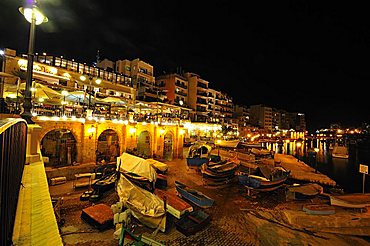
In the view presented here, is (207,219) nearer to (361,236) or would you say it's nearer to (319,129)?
(361,236)

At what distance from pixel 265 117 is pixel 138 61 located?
83.8 meters

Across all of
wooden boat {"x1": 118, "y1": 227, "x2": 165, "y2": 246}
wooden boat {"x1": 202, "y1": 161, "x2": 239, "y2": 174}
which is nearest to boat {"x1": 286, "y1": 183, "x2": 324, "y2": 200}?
wooden boat {"x1": 202, "y1": 161, "x2": 239, "y2": 174}

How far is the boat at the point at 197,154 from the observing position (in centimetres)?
2612

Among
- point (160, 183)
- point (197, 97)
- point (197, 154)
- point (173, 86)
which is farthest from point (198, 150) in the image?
point (197, 97)

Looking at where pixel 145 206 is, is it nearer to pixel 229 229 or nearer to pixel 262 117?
pixel 229 229

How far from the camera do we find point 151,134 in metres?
30.8

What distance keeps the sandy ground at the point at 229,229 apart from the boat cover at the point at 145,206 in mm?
576

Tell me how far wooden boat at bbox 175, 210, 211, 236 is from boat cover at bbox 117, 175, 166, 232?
1151mm

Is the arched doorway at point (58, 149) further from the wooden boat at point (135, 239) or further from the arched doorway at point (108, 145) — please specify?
the wooden boat at point (135, 239)

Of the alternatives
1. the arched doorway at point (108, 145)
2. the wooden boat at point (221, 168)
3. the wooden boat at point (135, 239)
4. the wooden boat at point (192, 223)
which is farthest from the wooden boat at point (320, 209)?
the arched doorway at point (108, 145)

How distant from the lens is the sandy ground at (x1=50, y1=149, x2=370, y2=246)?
11.5m

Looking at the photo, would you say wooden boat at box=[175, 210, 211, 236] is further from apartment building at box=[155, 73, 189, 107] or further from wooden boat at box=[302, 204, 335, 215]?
apartment building at box=[155, 73, 189, 107]

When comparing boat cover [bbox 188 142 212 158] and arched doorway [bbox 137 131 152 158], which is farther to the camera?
boat cover [bbox 188 142 212 158]

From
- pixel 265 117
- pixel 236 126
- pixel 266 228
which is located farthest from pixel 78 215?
pixel 265 117
